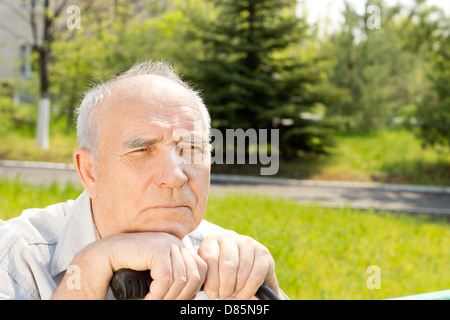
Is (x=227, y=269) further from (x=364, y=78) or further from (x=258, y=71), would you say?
(x=364, y=78)

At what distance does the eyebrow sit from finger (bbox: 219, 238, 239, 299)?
0.25m

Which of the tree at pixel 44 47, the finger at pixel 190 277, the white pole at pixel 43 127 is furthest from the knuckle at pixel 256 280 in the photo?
the white pole at pixel 43 127

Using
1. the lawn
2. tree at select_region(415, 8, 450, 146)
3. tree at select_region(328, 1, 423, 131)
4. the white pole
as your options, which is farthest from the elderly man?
tree at select_region(328, 1, 423, 131)

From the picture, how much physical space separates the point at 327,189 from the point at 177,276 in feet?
31.6

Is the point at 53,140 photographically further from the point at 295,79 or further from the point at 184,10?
the point at 295,79

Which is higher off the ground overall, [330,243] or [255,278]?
[255,278]

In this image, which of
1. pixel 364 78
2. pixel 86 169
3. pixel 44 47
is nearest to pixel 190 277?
pixel 86 169

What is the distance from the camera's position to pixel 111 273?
87 centimetres

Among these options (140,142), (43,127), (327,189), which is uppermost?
(43,127)

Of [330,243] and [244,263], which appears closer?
[244,263]

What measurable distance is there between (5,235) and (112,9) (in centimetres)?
1438

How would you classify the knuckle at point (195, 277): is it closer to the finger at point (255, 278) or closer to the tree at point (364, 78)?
the finger at point (255, 278)

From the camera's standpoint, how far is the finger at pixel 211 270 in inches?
36.4

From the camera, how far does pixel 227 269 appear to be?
93 centimetres
